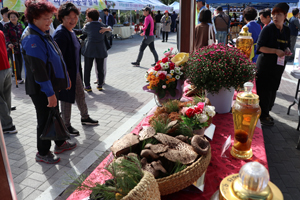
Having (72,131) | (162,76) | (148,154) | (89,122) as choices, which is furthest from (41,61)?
(89,122)

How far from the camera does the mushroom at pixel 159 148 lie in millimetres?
1456

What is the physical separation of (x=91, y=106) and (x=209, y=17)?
3.24 metres

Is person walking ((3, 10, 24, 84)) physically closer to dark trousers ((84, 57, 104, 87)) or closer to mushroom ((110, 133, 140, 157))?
dark trousers ((84, 57, 104, 87))

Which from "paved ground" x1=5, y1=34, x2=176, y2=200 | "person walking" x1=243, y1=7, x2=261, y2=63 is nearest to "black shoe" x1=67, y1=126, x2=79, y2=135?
"paved ground" x1=5, y1=34, x2=176, y2=200

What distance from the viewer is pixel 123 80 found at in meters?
7.27

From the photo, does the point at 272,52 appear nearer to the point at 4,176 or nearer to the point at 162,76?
the point at 162,76

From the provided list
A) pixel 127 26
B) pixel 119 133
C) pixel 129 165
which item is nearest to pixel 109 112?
pixel 119 133

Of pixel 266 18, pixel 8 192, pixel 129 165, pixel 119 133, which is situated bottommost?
pixel 119 133

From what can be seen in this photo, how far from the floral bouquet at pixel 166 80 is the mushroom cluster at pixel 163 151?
3.73 feet

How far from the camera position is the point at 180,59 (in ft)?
9.54

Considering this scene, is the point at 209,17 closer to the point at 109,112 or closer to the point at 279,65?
the point at 279,65

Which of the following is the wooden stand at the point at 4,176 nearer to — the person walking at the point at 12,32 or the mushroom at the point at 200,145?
the mushroom at the point at 200,145

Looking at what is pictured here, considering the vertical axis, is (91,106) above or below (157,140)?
below

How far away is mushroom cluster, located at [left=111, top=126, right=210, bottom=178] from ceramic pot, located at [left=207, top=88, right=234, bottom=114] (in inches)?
47.9
